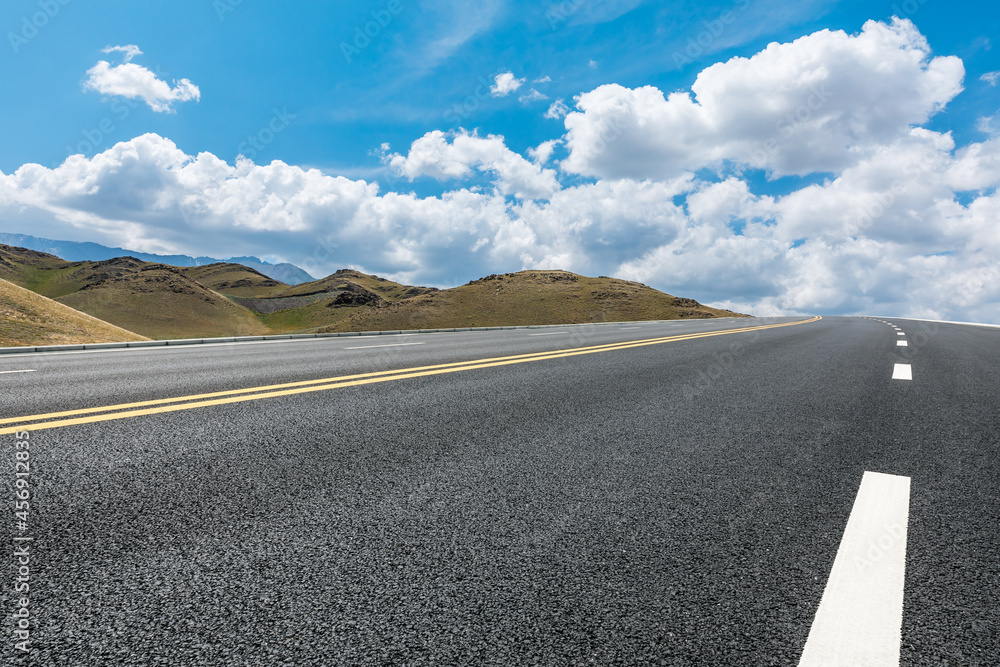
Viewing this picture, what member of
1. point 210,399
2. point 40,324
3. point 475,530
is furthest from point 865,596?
point 40,324

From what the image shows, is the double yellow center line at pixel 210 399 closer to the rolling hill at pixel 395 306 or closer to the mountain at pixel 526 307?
the mountain at pixel 526 307

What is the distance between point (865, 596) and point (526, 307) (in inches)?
3618

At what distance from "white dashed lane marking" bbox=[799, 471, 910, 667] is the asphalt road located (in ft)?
0.14

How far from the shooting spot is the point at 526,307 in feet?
307

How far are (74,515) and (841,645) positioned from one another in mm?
3214

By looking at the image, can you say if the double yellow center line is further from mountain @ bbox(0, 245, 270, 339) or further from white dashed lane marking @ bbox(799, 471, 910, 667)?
mountain @ bbox(0, 245, 270, 339)

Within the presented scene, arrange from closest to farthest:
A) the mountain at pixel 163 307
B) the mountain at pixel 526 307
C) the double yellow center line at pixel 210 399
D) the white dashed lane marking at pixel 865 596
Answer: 1. the white dashed lane marking at pixel 865 596
2. the double yellow center line at pixel 210 399
3. the mountain at pixel 526 307
4. the mountain at pixel 163 307

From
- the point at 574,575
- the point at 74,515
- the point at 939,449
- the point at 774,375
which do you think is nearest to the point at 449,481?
the point at 574,575

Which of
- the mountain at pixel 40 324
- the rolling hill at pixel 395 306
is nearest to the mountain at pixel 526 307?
the rolling hill at pixel 395 306

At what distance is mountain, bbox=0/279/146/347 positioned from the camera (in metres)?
21.5

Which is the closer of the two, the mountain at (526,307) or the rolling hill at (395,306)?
the mountain at (526,307)

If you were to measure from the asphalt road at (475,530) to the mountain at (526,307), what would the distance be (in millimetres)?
75138

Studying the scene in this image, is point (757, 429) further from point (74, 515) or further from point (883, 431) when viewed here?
point (74, 515)

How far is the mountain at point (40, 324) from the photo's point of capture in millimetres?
21547
